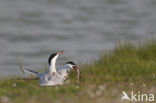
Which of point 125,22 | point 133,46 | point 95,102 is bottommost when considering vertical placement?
point 95,102

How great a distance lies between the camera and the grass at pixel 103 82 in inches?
344

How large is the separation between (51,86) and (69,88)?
103 cm

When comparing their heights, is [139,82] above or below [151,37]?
below

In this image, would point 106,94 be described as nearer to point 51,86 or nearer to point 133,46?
point 51,86

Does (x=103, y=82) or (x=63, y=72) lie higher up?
→ (x=63, y=72)

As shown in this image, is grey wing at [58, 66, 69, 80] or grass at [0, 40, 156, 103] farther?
grey wing at [58, 66, 69, 80]

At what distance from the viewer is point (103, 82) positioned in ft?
37.6

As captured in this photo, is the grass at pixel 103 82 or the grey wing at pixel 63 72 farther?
the grey wing at pixel 63 72

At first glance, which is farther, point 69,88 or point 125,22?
point 125,22

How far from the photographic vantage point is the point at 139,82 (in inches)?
451

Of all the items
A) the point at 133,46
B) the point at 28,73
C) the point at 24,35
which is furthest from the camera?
the point at 24,35

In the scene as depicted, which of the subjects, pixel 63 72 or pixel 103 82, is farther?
pixel 103 82

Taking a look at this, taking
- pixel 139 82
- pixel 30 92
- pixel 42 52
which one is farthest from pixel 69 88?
pixel 42 52

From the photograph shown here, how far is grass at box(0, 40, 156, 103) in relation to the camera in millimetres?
8734
